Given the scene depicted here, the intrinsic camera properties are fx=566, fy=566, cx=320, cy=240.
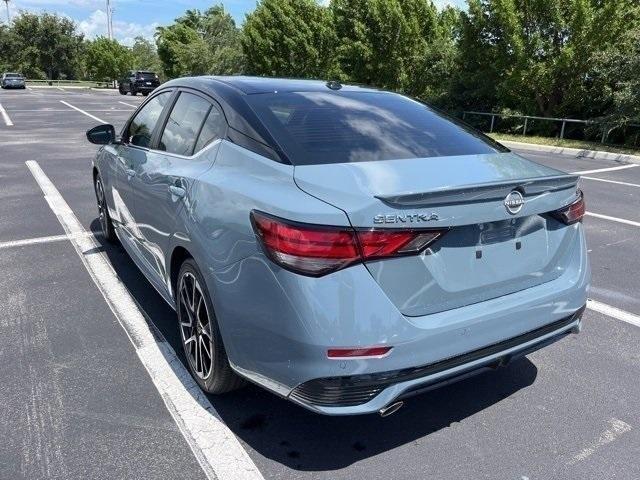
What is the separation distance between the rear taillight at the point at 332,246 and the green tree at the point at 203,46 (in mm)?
40067

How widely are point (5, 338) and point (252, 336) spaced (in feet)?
7.11

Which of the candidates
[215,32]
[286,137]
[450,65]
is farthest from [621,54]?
[215,32]

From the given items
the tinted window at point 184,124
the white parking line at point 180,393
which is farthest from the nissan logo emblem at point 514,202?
the tinted window at point 184,124

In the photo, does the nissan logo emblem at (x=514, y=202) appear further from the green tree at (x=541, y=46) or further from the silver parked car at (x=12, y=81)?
the silver parked car at (x=12, y=81)

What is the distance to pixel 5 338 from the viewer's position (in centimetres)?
370

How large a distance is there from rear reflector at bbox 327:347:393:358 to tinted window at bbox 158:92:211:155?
1.62 m

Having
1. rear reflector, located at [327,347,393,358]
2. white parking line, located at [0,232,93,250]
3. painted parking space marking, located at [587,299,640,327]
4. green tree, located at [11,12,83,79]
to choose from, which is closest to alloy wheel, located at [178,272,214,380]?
rear reflector, located at [327,347,393,358]

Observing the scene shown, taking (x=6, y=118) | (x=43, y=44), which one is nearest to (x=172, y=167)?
(x=6, y=118)

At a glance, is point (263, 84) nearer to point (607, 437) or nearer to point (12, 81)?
point (607, 437)

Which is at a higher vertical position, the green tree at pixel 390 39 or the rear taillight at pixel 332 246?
the green tree at pixel 390 39

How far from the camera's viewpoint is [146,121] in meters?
4.21

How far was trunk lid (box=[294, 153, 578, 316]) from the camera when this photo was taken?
7.39 feet

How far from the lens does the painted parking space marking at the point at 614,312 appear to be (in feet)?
13.4

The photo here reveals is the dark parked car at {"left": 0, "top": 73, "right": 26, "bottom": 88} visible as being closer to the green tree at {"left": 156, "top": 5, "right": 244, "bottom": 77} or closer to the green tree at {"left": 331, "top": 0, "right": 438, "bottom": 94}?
the green tree at {"left": 156, "top": 5, "right": 244, "bottom": 77}
